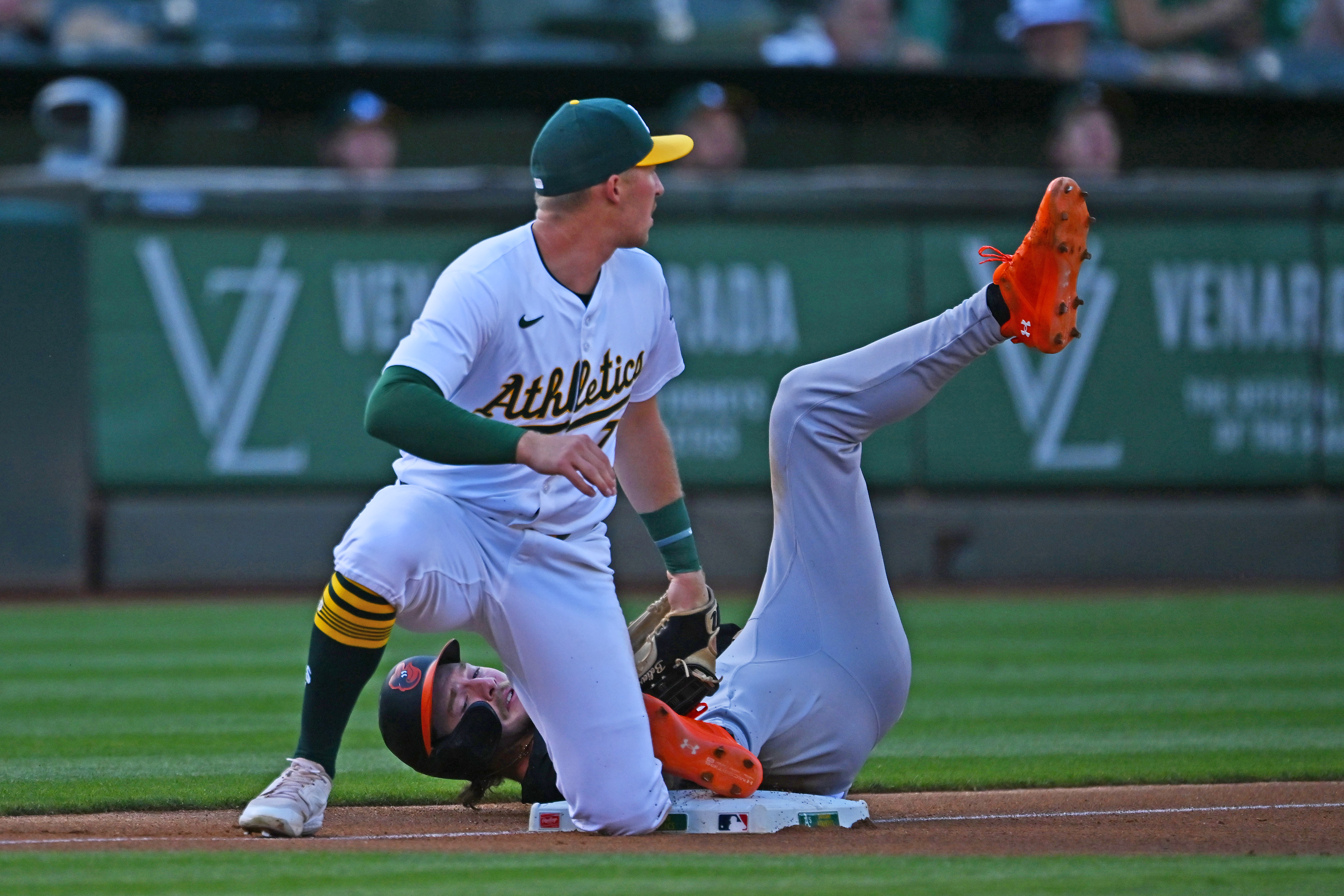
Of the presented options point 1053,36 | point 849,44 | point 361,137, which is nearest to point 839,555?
point 361,137

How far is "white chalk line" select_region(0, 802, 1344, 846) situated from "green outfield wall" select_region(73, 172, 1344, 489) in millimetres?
6026

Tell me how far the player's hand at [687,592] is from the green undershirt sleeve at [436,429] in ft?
2.79

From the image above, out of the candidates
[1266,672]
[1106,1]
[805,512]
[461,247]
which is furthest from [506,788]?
[1106,1]

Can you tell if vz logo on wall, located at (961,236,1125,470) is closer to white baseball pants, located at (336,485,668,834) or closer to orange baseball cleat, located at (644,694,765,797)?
orange baseball cleat, located at (644,694,765,797)

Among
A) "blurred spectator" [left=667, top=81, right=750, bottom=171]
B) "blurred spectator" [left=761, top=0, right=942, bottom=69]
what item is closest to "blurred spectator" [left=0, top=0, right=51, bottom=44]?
"blurred spectator" [left=667, top=81, right=750, bottom=171]

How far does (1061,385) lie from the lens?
10.6 meters

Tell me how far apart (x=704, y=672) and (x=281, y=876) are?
127cm

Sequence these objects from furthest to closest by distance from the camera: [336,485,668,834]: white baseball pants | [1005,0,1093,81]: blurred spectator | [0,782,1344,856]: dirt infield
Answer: [1005,0,1093,81]: blurred spectator
[336,485,668,834]: white baseball pants
[0,782,1344,856]: dirt infield

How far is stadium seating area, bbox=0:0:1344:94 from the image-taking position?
12.0 metres

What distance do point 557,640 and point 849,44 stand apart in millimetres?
9224

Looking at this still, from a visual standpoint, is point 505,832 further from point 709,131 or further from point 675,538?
point 709,131

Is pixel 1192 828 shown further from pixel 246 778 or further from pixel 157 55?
pixel 157 55

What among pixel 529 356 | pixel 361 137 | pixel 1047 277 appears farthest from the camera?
pixel 361 137

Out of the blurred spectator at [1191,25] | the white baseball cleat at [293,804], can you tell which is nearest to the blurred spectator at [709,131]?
the blurred spectator at [1191,25]
